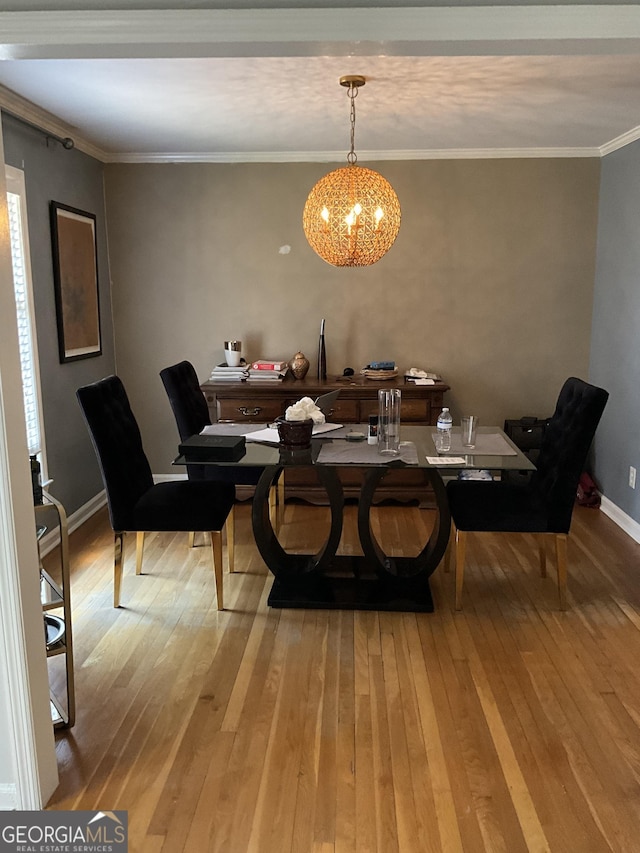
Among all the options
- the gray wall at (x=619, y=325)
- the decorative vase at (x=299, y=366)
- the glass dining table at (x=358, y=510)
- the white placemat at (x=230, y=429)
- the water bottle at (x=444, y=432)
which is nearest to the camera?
the glass dining table at (x=358, y=510)

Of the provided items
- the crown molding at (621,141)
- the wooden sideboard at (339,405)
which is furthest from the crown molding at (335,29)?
the wooden sideboard at (339,405)

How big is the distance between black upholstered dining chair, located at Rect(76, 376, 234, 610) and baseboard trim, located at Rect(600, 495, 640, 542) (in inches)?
93.7

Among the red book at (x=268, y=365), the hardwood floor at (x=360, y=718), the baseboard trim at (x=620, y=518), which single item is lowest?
the hardwood floor at (x=360, y=718)

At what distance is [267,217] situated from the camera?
4719mm

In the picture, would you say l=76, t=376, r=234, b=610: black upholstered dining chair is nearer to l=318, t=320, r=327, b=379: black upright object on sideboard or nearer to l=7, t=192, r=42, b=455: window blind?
l=7, t=192, r=42, b=455: window blind

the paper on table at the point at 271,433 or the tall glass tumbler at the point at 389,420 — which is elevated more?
the tall glass tumbler at the point at 389,420

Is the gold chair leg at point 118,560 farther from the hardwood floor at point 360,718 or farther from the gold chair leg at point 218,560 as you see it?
the gold chair leg at point 218,560

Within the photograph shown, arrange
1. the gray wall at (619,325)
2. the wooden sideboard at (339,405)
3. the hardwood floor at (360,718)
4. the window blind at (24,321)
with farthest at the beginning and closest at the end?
the wooden sideboard at (339,405) < the gray wall at (619,325) < the window blind at (24,321) < the hardwood floor at (360,718)

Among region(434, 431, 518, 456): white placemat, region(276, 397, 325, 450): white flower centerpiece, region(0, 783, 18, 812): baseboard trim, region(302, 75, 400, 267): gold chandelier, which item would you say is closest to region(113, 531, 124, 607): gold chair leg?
region(276, 397, 325, 450): white flower centerpiece

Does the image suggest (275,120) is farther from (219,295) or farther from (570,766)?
(570,766)

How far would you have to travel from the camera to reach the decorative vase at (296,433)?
2971 mm

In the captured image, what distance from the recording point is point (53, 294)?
3.85 meters

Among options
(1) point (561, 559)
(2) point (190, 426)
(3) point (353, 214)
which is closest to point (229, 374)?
(2) point (190, 426)

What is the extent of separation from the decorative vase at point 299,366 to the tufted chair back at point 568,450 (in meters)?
1.88
